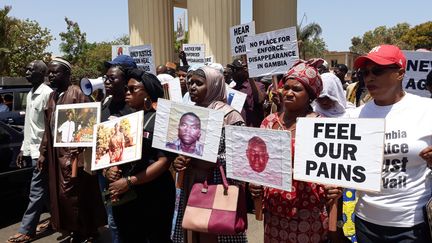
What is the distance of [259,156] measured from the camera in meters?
2.41

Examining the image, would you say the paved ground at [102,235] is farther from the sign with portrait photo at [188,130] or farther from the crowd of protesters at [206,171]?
the sign with portrait photo at [188,130]

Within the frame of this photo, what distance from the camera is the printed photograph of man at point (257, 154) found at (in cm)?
238

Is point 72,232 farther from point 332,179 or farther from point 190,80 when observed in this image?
point 332,179

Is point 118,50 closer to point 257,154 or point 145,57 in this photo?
point 145,57

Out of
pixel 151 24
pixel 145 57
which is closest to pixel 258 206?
pixel 145 57

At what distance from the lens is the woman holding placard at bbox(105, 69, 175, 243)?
9.29ft

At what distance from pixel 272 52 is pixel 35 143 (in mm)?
2887

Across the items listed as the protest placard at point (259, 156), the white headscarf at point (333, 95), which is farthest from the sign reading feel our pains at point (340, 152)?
the white headscarf at point (333, 95)

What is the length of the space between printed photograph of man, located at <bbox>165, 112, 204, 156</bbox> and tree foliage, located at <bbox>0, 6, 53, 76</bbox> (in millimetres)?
26193

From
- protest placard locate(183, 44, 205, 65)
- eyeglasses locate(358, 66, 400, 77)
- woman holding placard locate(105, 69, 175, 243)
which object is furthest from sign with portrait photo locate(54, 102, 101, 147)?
protest placard locate(183, 44, 205, 65)

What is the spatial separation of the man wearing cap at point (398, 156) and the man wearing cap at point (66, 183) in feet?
9.07

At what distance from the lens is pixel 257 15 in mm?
12695

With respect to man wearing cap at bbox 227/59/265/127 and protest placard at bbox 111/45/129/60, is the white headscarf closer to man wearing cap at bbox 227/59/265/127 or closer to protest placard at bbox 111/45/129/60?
man wearing cap at bbox 227/59/265/127

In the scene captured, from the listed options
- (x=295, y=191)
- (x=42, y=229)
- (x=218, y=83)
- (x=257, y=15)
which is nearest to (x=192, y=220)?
(x=295, y=191)
